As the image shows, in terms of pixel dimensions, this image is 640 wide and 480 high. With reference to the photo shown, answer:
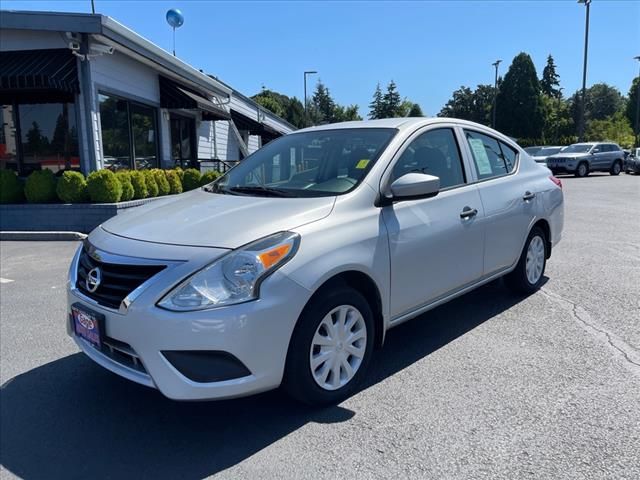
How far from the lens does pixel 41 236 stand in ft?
29.5

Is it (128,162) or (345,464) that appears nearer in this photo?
(345,464)

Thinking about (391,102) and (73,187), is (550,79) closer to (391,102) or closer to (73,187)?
(391,102)

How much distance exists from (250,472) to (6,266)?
6124mm

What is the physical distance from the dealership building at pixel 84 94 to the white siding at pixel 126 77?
21 mm

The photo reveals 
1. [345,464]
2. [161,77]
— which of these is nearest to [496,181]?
[345,464]

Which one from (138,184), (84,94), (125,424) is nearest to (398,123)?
(125,424)

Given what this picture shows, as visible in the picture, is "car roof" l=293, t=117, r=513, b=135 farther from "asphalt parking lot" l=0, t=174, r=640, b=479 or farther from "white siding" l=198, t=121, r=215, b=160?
"white siding" l=198, t=121, r=215, b=160

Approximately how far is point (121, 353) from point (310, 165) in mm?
1874

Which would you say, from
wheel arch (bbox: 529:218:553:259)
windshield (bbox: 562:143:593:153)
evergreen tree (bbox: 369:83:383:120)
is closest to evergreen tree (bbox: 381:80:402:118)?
evergreen tree (bbox: 369:83:383:120)

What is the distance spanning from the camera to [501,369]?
3510 mm

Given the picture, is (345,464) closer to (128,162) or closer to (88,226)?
(88,226)

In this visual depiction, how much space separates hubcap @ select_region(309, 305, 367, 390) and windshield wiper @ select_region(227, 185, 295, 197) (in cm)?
88

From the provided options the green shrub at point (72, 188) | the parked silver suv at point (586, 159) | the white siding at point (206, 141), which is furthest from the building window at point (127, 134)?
the parked silver suv at point (586, 159)

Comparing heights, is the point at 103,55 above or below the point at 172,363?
above
